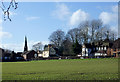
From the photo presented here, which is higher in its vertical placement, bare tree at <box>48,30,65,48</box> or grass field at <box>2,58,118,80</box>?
bare tree at <box>48,30,65,48</box>

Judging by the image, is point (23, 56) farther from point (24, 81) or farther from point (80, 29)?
point (24, 81)

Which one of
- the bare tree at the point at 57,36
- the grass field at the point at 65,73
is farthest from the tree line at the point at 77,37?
the grass field at the point at 65,73

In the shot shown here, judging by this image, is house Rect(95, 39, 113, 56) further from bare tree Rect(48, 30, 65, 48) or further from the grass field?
the grass field

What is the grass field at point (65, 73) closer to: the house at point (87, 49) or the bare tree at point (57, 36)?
the bare tree at point (57, 36)

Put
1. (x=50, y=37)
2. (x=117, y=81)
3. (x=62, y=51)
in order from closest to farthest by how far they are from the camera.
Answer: (x=117, y=81) < (x=50, y=37) < (x=62, y=51)

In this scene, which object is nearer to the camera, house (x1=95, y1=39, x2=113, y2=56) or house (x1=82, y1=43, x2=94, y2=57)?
house (x1=95, y1=39, x2=113, y2=56)

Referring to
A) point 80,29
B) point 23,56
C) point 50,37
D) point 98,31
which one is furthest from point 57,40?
point 23,56

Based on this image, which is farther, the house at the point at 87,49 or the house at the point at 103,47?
the house at the point at 87,49

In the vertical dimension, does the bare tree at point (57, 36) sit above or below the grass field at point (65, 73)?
above

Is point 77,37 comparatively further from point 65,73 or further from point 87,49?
point 65,73

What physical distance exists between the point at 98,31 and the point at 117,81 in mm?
67729

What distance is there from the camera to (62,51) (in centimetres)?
10362

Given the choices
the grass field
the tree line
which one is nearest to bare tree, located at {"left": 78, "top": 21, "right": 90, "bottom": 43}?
the tree line

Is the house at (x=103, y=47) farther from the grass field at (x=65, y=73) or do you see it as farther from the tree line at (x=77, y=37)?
the grass field at (x=65, y=73)
